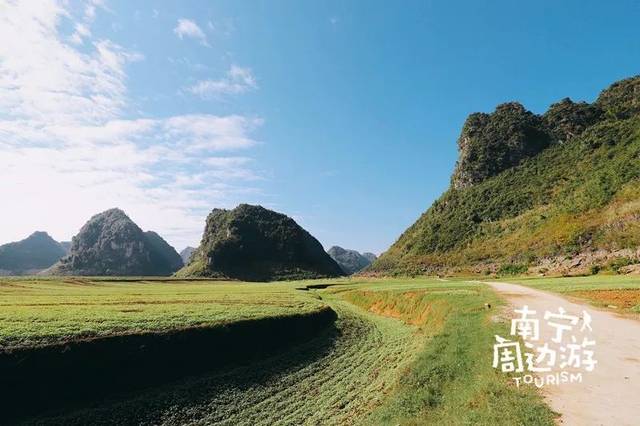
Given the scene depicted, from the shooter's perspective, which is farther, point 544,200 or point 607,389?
point 544,200

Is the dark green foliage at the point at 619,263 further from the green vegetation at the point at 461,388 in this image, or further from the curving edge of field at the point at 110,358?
the curving edge of field at the point at 110,358

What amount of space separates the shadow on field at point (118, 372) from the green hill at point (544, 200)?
6403cm

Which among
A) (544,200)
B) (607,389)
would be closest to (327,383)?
(607,389)

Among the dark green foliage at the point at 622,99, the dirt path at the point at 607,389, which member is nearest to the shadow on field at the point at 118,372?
the dirt path at the point at 607,389

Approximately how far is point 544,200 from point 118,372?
140540 mm

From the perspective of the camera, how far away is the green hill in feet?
279

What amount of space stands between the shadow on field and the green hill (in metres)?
64.0

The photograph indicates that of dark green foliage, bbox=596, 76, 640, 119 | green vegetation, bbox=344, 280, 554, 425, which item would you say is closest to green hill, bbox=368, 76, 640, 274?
dark green foliage, bbox=596, 76, 640, 119

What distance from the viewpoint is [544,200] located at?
132m

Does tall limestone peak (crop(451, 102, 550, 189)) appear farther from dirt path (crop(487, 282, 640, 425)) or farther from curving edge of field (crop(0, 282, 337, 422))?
curving edge of field (crop(0, 282, 337, 422))

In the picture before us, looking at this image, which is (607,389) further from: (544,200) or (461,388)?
(544,200)

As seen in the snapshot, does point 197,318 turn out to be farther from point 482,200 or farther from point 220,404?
point 482,200

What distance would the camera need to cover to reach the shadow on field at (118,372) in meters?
18.5

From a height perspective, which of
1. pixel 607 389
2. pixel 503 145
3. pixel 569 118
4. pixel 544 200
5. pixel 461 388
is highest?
pixel 569 118
